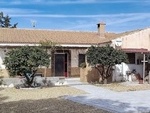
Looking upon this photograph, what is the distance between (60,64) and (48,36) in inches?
129

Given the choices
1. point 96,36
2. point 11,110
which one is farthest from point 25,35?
point 11,110

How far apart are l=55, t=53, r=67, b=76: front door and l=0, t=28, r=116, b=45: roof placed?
1397mm

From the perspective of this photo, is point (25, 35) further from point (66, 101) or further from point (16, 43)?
point (66, 101)

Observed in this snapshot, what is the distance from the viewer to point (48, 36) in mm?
31859

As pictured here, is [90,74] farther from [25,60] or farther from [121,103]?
[121,103]

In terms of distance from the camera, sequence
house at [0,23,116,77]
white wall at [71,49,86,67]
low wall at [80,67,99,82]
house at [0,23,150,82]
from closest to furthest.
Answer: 1. low wall at [80,67,99,82]
2. house at [0,23,150,82]
3. house at [0,23,116,77]
4. white wall at [71,49,86,67]

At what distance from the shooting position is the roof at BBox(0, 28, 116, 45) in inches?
1143

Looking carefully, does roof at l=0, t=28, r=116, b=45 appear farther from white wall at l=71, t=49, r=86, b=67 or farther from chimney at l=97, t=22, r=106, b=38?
white wall at l=71, t=49, r=86, b=67

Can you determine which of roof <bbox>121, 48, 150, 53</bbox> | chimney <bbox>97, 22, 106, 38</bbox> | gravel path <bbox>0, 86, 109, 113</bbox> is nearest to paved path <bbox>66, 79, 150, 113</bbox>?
gravel path <bbox>0, 86, 109, 113</bbox>

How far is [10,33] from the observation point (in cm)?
3119

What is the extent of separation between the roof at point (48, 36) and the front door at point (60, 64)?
140 cm

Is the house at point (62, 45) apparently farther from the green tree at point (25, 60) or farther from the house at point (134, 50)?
the green tree at point (25, 60)

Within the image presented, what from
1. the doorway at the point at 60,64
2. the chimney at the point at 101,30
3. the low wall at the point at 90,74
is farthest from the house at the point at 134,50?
the chimney at the point at 101,30

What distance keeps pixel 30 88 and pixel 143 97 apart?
765 centimetres
